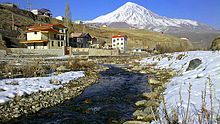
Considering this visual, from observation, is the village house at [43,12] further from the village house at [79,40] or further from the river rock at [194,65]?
the river rock at [194,65]

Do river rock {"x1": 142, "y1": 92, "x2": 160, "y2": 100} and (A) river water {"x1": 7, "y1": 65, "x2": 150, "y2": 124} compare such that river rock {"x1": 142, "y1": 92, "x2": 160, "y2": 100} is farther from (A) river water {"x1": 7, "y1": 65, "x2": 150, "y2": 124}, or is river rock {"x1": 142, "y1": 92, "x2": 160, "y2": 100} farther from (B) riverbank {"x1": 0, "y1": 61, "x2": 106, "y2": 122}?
(B) riverbank {"x1": 0, "y1": 61, "x2": 106, "y2": 122}

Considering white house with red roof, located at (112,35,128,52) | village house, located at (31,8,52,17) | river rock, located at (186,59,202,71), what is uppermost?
village house, located at (31,8,52,17)

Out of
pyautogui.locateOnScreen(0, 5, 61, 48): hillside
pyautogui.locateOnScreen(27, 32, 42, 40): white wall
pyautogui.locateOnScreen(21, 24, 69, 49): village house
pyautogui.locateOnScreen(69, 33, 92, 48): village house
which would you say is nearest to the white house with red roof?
pyautogui.locateOnScreen(69, 33, 92, 48): village house

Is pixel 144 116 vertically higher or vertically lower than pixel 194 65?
lower

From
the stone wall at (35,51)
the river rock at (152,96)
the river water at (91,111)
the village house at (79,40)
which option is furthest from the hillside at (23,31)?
the river water at (91,111)

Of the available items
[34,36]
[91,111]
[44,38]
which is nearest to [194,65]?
[91,111]

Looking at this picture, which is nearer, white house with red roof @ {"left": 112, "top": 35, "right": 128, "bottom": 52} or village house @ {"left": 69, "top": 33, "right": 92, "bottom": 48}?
village house @ {"left": 69, "top": 33, "right": 92, "bottom": 48}

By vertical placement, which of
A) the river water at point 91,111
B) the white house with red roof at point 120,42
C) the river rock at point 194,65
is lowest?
the river water at point 91,111

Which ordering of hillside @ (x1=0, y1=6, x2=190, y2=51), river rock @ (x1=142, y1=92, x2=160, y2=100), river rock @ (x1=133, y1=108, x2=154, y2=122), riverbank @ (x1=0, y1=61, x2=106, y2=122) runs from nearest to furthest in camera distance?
river rock @ (x1=133, y1=108, x2=154, y2=122) → riverbank @ (x1=0, y1=61, x2=106, y2=122) → river rock @ (x1=142, y1=92, x2=160, y2=100) → hillside @ (x1=0, y1=6, x2=190, y2=51)

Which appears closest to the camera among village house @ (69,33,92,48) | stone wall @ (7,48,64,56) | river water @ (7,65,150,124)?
river water @ (7,65,150,124)

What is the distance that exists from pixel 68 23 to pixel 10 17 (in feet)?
61.7

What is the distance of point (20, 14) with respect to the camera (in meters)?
99.4

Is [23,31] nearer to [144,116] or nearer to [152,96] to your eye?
[152,96]

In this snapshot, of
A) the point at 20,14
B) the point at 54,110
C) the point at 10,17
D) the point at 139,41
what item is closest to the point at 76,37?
the point at 10,17
